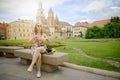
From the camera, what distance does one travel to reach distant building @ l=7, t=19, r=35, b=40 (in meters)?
4.75

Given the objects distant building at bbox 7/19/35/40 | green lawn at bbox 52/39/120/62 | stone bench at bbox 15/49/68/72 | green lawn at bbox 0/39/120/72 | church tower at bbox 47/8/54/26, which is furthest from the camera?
church tower at bbox 47/8/54/26

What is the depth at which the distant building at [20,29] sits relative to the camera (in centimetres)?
475

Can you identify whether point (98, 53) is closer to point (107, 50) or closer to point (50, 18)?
point (107, 50)

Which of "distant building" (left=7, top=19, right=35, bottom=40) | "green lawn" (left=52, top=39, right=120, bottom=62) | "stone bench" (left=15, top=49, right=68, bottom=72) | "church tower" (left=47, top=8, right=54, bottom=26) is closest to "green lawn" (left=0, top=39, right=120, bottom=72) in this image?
"green lawn" (left=52, top=39, right=120, bottom=62)

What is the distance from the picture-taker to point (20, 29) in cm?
483

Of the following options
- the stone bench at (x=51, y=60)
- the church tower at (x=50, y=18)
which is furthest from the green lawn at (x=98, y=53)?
the church tower at (x=50, y=18)

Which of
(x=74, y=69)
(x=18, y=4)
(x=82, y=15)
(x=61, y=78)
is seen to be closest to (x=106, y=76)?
(x=74, y=69)

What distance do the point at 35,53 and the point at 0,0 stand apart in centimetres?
261

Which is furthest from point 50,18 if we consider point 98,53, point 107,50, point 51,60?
point 51,60

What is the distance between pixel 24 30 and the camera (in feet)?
15.9

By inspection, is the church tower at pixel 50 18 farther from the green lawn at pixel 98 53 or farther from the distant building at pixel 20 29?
the green lawn at pixel 98 53

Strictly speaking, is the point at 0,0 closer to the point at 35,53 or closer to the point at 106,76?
the point at 35,53

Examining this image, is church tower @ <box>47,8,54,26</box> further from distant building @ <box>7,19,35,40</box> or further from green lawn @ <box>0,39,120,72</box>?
green lawn @ <box>0,39,120,72</box>

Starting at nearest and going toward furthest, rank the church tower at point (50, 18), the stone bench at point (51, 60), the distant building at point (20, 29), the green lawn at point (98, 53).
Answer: the stone bench at point (51, 60)
the green lawn at point (98, 53)
the distant building at point (20, 29)
the church tower at point (50, 18)
